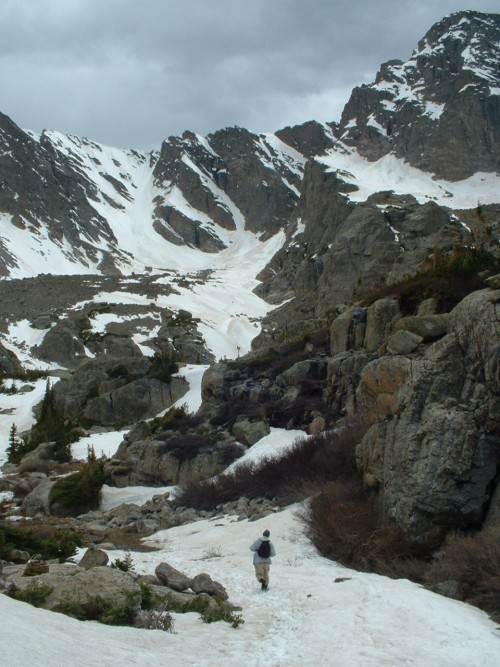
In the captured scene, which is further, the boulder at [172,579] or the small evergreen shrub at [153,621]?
the boulder at [172,579]

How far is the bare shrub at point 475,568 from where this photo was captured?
8797 millimetres

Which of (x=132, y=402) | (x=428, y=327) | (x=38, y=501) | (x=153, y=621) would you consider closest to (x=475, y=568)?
(x=153, y=621)

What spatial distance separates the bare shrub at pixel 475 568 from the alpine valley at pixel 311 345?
66mm

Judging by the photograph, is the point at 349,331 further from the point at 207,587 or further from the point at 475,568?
the point at 207,587

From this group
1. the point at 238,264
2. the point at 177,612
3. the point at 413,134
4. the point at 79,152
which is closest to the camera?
the point at 177,612

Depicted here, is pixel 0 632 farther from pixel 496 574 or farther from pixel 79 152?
pixel 79 152

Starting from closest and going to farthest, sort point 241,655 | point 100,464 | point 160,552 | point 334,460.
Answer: point 241,655, point 160,552, point 334,460, point 100,464

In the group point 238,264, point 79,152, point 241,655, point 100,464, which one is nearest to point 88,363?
point 100,464

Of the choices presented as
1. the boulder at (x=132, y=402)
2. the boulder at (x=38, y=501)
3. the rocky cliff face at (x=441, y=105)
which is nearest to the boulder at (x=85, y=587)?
the boulder at (x=38, y=501)

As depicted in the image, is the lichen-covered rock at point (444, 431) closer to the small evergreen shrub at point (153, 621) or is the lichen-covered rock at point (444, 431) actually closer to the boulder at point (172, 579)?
the boulder at point (172, 579)

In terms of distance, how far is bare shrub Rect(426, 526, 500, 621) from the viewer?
8797 mm

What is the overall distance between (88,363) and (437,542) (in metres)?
32.3

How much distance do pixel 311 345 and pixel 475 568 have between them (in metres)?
20.9

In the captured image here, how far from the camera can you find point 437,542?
11383 mm
